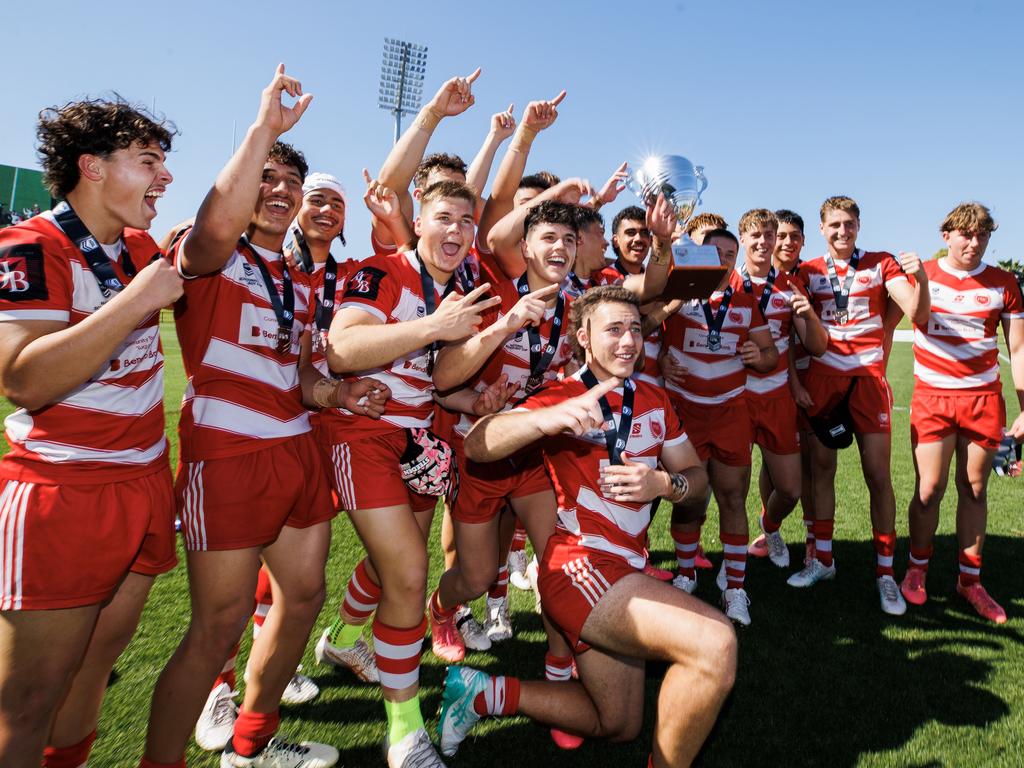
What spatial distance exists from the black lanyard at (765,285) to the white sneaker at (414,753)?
151 inches

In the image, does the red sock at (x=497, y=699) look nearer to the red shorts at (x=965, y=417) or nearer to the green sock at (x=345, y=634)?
the green sock at (x=345, y=634)

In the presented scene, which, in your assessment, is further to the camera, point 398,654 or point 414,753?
point 398,654

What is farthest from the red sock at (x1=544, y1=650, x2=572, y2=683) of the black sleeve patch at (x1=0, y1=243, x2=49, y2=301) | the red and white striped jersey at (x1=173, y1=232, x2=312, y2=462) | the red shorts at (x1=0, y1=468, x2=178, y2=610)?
the black sleeve patch at (x1=0, y1=243, x2=49, y2=301)

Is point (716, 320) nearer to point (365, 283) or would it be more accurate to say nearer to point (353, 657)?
point (365, 283)

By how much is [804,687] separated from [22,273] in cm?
402

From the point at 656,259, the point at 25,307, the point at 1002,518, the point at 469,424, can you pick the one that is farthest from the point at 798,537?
the point at 25,307

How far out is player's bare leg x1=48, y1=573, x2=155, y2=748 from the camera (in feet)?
7.49

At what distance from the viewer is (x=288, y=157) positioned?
2938mm

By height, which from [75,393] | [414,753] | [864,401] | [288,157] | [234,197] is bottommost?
[414,753]

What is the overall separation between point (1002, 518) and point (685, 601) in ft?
20.4

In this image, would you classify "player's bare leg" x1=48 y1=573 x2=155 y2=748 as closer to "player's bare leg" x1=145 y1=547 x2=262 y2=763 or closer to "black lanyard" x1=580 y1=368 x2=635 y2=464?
"player's bare leg" x1=145 y1=547 x2=262 y2=763

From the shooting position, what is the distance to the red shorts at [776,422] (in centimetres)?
505

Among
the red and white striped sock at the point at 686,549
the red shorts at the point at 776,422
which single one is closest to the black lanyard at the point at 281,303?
the red and white striped sock at the point at 686,549

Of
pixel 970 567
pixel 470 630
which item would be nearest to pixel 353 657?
pixel 470 630
